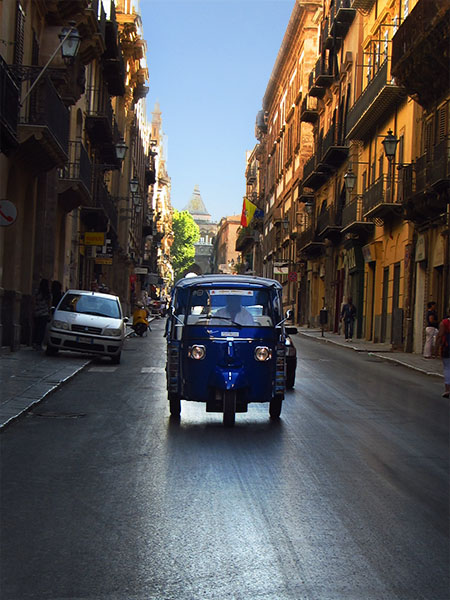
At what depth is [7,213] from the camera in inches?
618

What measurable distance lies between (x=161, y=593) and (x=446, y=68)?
81.5 feet

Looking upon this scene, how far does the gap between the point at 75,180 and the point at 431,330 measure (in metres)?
11.2

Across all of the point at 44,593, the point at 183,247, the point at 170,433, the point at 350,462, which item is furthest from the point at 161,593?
the point at 183,247

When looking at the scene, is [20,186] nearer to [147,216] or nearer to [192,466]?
[192,466]

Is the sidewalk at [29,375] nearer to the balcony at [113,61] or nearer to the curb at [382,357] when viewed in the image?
the curb at [382,357]

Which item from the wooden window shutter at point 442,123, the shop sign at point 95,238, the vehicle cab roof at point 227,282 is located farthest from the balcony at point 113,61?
the vehicle cab roof at point 227,282

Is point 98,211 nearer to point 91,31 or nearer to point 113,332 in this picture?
point 91,31

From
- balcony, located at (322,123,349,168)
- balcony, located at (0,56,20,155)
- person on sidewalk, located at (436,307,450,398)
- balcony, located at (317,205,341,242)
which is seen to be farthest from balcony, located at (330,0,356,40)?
person on sidewalk, located at (436,307,450,398)

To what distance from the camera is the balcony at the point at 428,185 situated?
26.0 m

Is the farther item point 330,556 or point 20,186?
point 20,186

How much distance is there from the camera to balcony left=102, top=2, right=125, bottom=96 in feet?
122

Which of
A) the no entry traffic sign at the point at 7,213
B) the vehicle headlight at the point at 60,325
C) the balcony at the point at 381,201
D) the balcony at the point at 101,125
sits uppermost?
the balcony at the point at 101,125

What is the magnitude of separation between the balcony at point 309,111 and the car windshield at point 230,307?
45.3 m

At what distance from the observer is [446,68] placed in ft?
89.8
